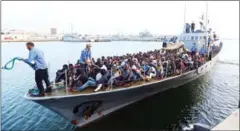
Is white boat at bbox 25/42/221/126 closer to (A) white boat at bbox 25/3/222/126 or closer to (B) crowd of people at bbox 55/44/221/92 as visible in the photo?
(A) white boat at bbox 25/3/222/126

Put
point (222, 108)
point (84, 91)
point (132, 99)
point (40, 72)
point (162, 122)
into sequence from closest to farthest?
point (40, 72) < point (84, 91) < point (162, 122) < point (132, 99) < point (222, 108)

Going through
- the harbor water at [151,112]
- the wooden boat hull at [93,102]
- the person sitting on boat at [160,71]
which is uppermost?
the person sitting on boat at [160,71]

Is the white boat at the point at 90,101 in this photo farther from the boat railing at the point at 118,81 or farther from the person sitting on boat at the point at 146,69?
the person sitting on boat at the point at 146,69

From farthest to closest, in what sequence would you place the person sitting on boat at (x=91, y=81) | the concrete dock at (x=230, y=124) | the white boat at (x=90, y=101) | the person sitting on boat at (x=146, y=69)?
the person sitting on boat at (x=146, y=69), the person sitting on boat at (x=91, y=81), the white boat at (x=90, y=101), the concrete dock at (x=230, y=124)

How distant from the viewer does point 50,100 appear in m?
8.50

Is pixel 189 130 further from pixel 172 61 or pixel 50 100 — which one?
pixel 50 100

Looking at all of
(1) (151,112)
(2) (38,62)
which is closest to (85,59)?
(2) (38,62)

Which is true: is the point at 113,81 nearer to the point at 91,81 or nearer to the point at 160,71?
the point at 91,81

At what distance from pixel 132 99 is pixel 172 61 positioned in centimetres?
404

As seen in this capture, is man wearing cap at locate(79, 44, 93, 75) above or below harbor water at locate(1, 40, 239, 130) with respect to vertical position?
above

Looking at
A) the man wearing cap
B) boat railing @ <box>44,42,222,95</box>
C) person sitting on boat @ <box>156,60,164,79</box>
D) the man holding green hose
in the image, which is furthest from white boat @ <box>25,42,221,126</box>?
the man wearing cap

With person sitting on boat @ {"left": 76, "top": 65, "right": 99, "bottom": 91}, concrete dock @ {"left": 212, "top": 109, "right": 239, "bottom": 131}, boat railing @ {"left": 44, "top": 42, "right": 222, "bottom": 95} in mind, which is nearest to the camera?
concrete dock @ {"left": 212, "top": 109, "right": 239, "bottom": 131}

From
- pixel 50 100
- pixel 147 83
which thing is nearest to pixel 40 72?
pixel 50 100

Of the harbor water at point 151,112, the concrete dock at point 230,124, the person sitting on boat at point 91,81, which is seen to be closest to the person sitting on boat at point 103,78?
the person sitting on boat at point 91,81
